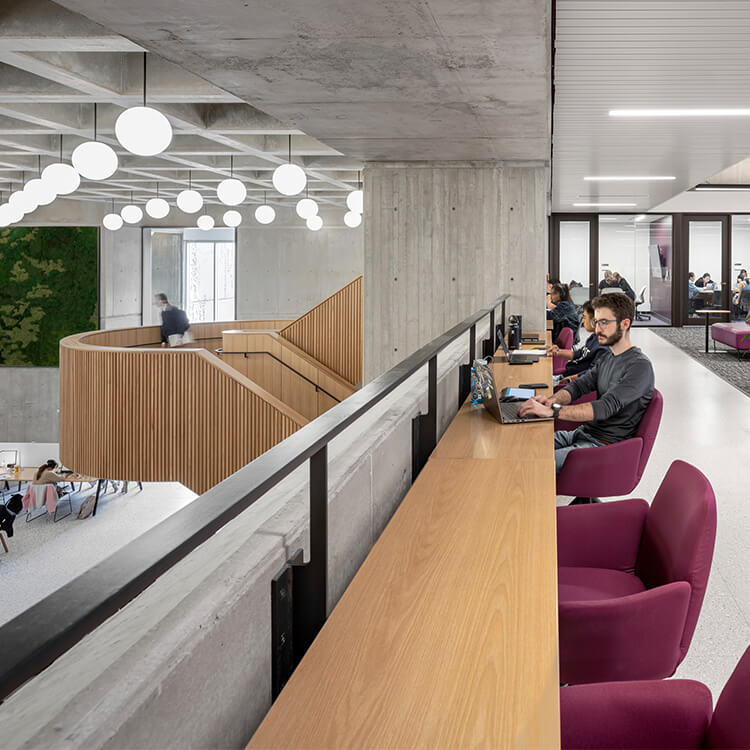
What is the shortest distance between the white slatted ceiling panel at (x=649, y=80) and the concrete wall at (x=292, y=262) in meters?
10.7

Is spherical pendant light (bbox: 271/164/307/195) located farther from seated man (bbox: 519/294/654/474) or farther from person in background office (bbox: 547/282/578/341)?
seated man (bbox: 519/294/654/474)

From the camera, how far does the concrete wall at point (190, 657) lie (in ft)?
3.37

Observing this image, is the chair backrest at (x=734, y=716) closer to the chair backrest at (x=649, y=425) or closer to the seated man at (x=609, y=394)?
the seated man at (x=609, y=394)

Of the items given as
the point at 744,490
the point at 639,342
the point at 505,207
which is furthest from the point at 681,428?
the point at 639,342

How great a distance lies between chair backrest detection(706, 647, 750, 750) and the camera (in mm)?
1586

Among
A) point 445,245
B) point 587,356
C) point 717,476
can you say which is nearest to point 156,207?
point 445,245

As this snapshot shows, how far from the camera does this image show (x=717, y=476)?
599 centimetres

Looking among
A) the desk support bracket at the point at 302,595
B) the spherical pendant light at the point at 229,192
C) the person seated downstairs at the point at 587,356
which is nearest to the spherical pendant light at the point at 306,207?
the spherical pendant light at the point at 229,192

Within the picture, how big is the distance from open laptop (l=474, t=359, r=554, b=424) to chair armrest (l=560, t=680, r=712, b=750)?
2.25m

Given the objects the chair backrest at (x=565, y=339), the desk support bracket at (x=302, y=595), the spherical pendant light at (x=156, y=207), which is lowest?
the desk support bracket at (x=302, y=595)

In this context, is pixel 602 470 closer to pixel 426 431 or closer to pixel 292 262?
pixel 426 431

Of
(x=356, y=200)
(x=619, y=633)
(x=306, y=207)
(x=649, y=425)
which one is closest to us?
(x=619, y=633)

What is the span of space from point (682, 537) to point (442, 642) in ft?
3.37

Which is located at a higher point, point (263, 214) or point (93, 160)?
point (263, 214)
